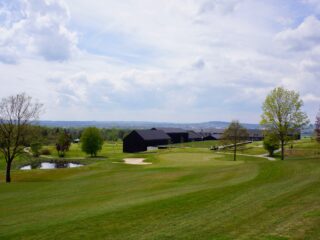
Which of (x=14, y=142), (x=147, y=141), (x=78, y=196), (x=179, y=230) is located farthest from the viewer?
(x=147, y=141)

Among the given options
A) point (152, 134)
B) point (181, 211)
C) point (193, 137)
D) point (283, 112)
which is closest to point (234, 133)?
point (283, 112)

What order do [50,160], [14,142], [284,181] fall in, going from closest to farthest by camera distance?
[284,181]
[14,142]
[50,160]

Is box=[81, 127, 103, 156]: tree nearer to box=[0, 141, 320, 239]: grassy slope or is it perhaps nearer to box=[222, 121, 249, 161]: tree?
box=[222, 121, 249, 161]: tree

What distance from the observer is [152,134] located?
117062 millimetres

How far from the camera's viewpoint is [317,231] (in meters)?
10.5

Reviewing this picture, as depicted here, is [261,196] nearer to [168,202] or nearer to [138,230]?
[168,202]

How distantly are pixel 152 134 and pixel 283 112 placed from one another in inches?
2823

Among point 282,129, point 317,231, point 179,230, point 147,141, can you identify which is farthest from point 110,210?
point 147,141

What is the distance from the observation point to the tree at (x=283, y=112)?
48375mm

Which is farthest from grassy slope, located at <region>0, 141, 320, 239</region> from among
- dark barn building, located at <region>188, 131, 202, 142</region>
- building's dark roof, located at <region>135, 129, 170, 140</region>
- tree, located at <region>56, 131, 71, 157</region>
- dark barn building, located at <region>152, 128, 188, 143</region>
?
dark barn building, located at <region>188, 131, 202, 142</region>

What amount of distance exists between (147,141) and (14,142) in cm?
7222

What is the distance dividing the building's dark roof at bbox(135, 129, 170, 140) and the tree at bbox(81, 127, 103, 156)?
17195mm

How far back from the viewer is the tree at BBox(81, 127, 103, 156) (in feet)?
317

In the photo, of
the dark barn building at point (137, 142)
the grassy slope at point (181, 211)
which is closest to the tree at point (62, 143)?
the dark barn building at point (137, 142)
